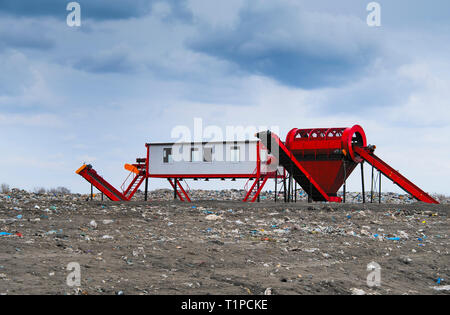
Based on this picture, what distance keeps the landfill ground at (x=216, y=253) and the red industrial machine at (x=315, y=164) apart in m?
7.67

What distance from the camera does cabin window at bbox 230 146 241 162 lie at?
840 inches

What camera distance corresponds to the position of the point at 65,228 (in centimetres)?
1044

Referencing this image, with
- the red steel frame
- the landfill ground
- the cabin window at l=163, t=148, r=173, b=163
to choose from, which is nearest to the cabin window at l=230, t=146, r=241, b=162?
the red steel frame

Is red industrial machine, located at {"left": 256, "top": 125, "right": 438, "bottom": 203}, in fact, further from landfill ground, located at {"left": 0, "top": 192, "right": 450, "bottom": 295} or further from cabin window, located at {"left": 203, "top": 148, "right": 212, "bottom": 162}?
landfill ground, located at {"left": 0, "top": 192, "right": 450, "bottom": 295}

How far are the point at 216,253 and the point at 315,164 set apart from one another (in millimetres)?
16351

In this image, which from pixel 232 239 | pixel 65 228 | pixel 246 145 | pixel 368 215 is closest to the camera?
pixel 232 239

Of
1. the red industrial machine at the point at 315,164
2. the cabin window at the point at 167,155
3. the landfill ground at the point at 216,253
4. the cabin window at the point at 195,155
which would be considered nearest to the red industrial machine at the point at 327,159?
the red industrial machine at the point at 315,164

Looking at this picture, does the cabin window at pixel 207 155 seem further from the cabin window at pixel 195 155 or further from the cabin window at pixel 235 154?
the cabin window at pixel 235 154

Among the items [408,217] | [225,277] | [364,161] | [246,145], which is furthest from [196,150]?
[225,277]

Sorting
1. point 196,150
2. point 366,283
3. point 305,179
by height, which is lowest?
point 366,283
